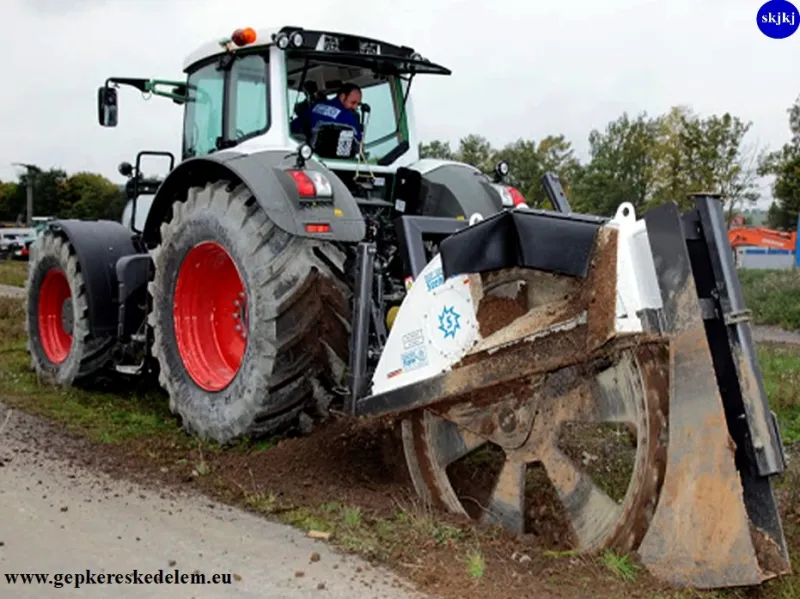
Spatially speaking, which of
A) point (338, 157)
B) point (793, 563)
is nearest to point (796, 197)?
point (338, 157)

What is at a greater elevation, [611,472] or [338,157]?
[338,157]

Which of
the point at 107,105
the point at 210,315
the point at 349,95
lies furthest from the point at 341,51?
the point at 107,105

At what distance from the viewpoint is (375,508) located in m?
4.16

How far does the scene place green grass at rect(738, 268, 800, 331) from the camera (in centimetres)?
1390

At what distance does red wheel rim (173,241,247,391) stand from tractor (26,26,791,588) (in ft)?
0.04

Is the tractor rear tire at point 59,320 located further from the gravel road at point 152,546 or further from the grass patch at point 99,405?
the gravel road at point 152,546

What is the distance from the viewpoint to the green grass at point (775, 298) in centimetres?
1390

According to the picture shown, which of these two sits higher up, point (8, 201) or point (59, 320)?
point (8, 201)

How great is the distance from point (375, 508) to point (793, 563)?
171cm

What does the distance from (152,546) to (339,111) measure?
318 cm

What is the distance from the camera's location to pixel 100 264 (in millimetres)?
7023

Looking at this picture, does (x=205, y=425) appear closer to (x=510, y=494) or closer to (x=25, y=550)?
(x=25, y=550)

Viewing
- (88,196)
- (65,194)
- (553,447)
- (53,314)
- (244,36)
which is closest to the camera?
(553,447)

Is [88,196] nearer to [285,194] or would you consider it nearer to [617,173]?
[617,173]
